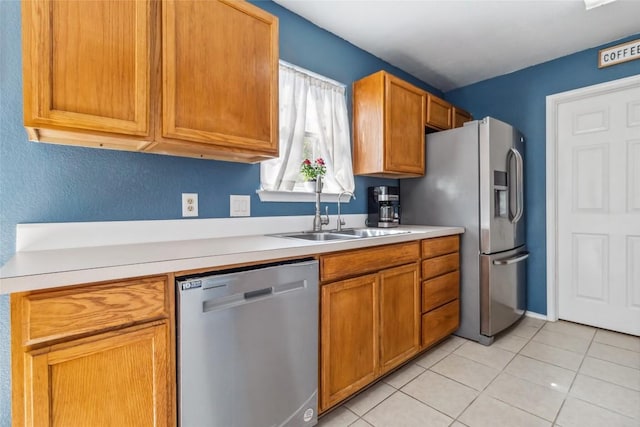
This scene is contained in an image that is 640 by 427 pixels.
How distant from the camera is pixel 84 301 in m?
0.90

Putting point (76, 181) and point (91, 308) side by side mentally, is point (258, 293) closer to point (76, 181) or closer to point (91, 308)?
point (91, 308)

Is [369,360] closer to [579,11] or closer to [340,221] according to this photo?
[340,221]

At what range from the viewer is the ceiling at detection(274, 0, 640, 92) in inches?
84.5

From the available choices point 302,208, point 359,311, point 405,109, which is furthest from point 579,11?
point 359,311

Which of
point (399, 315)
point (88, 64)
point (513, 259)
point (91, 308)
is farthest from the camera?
point (513, 259)

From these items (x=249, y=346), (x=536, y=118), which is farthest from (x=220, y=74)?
(x=536, y=118)

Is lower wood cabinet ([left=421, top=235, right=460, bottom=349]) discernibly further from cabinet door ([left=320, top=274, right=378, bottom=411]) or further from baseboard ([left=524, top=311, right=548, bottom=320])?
baseboard ([left=524, top=311, right=548, bottom=320])

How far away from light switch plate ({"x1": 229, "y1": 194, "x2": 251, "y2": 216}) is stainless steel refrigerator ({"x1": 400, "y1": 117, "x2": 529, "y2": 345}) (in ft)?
5.29

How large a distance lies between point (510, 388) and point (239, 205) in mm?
1945

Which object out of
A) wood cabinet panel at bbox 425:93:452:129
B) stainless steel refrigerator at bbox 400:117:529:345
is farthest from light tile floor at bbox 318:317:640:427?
wood cabinet panel at bbox 425:93:452:129

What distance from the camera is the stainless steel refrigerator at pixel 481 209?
7.94 ft

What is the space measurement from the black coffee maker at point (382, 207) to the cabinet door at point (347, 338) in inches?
36.1

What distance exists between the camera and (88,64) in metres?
1.14

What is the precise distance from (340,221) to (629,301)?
256cm
